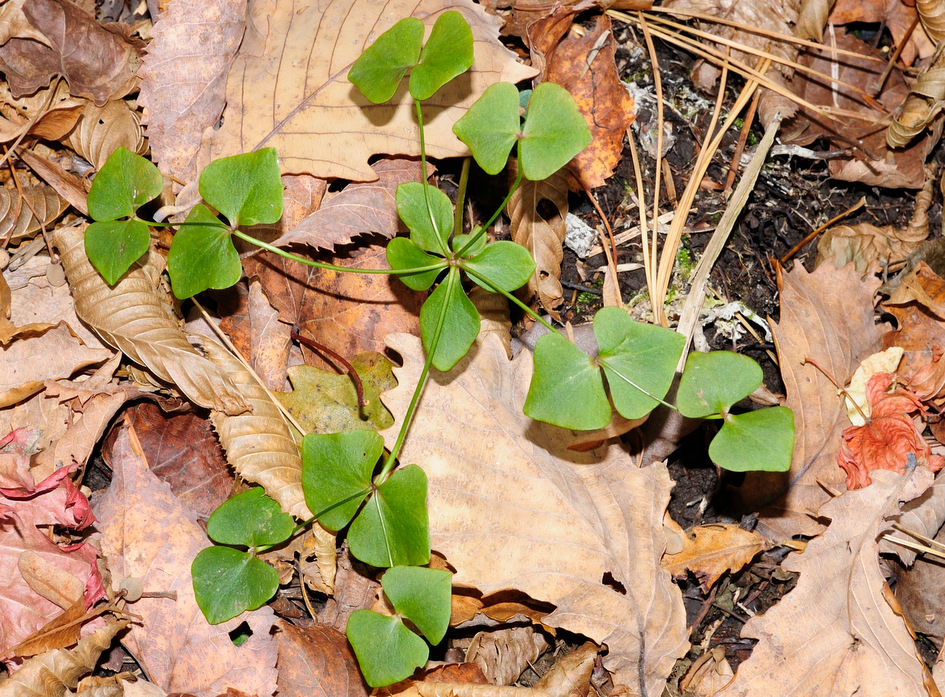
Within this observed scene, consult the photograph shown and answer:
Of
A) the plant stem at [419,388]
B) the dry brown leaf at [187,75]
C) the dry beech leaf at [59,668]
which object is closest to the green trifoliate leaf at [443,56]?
the plant stem at [419,388]

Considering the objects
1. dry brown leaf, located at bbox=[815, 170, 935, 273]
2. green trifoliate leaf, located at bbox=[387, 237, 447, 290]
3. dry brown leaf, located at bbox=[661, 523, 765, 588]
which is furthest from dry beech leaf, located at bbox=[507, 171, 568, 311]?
dry brown leaf, located at bbox=[815, 170, 935, 273]

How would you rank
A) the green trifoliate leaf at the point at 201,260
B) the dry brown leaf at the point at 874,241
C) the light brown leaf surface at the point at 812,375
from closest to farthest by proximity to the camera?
the green trifoliate leaf at the point at 201,260 → the light brown leaf surface at the point at 812,375 → the dry brown leaf at the point at 874,241

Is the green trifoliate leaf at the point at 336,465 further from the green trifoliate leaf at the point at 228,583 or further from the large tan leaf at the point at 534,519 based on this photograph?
the green trifoliate leaf at the point at 228,583

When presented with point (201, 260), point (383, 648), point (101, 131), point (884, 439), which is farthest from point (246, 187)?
point (884, 439)

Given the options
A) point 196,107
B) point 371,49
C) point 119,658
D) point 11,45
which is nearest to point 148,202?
point 196,107

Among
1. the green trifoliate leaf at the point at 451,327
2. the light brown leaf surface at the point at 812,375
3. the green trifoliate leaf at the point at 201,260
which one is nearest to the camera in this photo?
the green trifoliate leaf at the point at 451,327

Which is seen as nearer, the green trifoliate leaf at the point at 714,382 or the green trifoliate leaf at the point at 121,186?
the green trifoliate leaf at the point at 714,382

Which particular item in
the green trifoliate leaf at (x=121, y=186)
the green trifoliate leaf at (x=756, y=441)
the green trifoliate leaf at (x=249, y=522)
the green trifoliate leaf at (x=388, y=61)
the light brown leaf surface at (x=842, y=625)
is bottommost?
the light brown leaf surface at (x=842, y=625)
